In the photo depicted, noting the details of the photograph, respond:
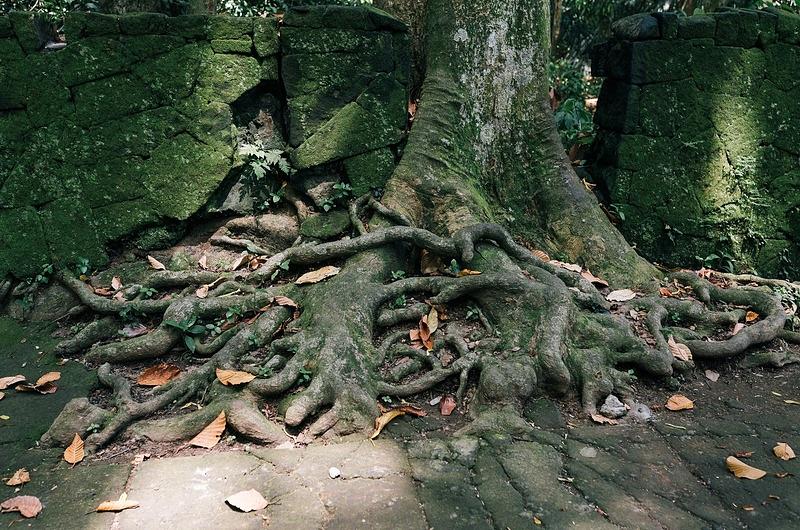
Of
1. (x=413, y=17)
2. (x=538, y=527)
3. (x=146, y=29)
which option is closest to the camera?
(x=538, y=527)

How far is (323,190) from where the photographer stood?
15.3 ft

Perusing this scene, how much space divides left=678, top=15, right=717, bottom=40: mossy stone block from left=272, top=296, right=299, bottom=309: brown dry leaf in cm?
387

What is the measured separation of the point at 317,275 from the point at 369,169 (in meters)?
1.09

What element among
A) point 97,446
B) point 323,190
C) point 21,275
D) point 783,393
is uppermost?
point 323,190

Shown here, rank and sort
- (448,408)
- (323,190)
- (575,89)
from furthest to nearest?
(575,89) → (323,190) → (448,408)

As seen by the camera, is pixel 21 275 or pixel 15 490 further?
pixel 21 275

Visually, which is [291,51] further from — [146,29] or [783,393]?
[783,393]

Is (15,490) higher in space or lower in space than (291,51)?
lower

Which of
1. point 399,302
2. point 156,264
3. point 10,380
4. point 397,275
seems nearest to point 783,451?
point 399,302

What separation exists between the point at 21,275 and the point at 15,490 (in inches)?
85.3

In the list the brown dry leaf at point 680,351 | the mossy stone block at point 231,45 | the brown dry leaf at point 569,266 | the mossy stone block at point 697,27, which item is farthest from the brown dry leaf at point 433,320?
the mossy stone block at point 697,27

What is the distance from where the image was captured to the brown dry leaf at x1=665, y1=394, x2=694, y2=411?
3461 millimetres

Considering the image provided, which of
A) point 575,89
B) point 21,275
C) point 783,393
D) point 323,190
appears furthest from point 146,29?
point 575,89

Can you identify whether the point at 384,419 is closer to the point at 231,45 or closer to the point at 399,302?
the point at 399,302
